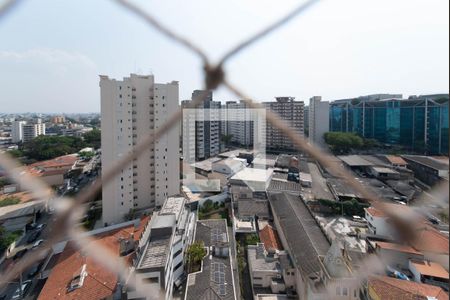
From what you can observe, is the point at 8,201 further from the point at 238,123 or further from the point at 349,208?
the point at 238,123

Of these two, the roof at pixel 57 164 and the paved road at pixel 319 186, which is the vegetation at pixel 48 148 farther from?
the paved road at pixel 319 186

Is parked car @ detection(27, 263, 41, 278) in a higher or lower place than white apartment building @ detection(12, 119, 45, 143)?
lower

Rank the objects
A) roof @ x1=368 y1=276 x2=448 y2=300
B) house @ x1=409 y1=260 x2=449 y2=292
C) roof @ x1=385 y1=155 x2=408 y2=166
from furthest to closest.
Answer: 1. roof @ x1=385 y1=155 x2=408 y2=166
2. house @ x1=409 y1=260 x2=449 y2=292
3. roof @ x1=368 y1=276 x2=448 y2=300

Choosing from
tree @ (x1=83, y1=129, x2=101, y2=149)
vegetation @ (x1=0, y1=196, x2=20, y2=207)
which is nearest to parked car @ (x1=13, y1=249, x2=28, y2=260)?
vegetation @ (x1=0, y1=196, x2=20, y2=207)

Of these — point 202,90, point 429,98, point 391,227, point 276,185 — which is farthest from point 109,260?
point 429,98

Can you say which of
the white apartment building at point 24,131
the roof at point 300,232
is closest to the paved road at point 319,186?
the roof at point 300,232

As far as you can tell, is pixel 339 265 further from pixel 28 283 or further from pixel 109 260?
pixel 28 283

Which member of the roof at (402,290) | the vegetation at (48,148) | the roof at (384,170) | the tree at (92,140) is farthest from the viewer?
the tree at (92,140)

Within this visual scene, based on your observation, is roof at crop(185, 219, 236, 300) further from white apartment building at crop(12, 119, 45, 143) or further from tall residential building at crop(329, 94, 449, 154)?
white apartment building at crop(12, 119, 45, 143)
